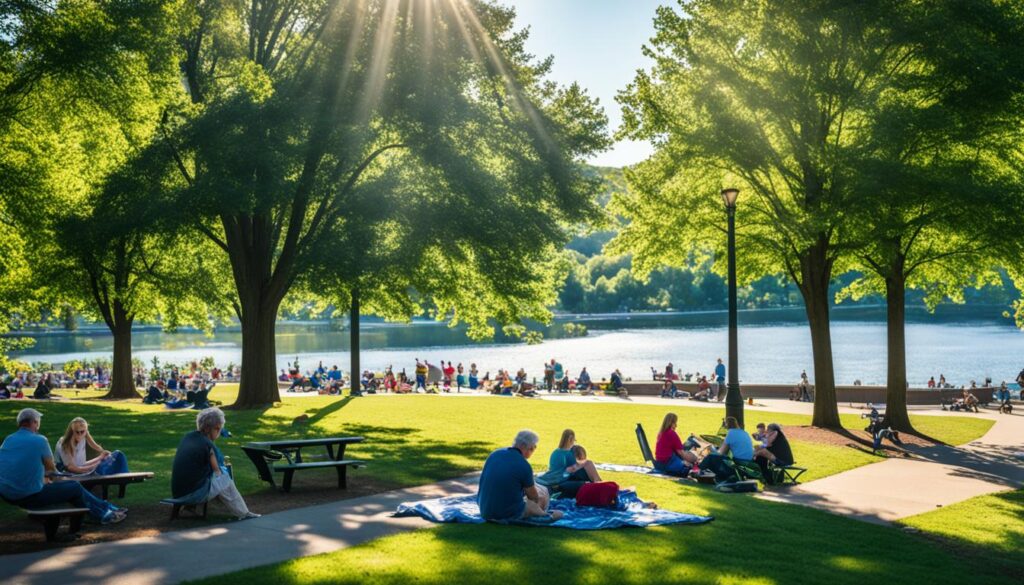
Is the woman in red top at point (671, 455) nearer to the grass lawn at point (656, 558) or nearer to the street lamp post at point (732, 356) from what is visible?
the street lamp post at point (732, 356)

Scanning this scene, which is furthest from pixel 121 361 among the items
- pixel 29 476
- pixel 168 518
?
pixel 29 476

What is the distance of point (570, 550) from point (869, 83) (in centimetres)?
1683

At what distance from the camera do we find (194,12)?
24.9m

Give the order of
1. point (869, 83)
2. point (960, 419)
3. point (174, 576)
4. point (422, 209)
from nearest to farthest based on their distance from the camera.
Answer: point (174, 576) < point (869, 83) < point (422, 209) < point (960, 419)

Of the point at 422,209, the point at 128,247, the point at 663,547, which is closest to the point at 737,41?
the point at 422,209

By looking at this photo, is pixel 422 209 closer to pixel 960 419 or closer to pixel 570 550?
pixel 570 550

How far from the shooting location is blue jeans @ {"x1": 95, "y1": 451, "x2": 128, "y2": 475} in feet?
36.0

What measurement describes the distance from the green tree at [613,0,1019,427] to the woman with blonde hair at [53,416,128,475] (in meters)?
16.0

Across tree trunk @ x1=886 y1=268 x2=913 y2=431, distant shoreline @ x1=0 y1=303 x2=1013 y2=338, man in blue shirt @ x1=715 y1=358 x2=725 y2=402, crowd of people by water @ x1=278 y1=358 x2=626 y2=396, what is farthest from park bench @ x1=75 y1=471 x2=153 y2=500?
distant shoreline @ x1=0 y1=303 x2=1013 y2=338

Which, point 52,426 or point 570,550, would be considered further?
point 52,426

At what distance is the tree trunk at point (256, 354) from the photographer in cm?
2631

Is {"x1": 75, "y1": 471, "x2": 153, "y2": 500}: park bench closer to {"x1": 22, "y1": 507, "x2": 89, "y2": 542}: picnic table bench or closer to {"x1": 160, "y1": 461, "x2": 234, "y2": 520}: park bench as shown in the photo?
{"x1": 160, "y1": 461, "x2": 234, "y2": 520}: park bench

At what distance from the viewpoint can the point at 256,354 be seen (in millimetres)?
26469

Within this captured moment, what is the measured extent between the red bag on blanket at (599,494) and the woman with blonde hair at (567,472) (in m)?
0.36
